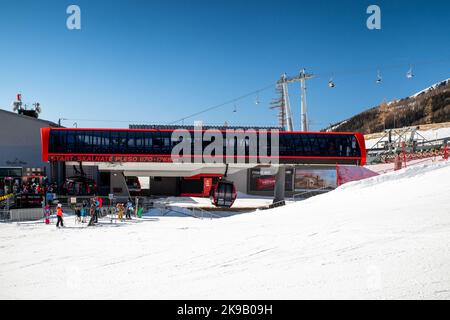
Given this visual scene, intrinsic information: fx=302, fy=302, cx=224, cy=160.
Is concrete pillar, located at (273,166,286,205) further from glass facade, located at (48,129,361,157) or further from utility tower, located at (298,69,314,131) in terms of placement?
utility tower, located at (298,69,314,131)

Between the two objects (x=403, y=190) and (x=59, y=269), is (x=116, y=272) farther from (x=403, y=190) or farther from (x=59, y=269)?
(x=403, y=190)

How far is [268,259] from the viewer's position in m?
7.11

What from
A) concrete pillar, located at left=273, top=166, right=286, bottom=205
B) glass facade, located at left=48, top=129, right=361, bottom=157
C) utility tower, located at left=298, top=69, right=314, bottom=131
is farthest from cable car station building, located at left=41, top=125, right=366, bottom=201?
utility tower, located at left=298, top=69, right=314, bottom=131

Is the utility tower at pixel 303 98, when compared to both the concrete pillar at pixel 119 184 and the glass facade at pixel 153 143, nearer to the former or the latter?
the glass facade at pixel 153 143

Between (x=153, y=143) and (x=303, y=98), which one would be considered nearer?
(x=153, y=143)

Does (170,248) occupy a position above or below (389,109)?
below

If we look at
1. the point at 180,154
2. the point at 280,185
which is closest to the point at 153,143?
the point at 180,154

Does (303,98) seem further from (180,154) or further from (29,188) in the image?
(29,188)

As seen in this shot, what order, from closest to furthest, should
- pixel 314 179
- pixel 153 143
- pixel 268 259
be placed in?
pixel 268 259 < pixel 153 143 < pixel 314 179

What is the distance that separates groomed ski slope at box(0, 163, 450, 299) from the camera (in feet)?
17.7

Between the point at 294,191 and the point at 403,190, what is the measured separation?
1898 centimetres
